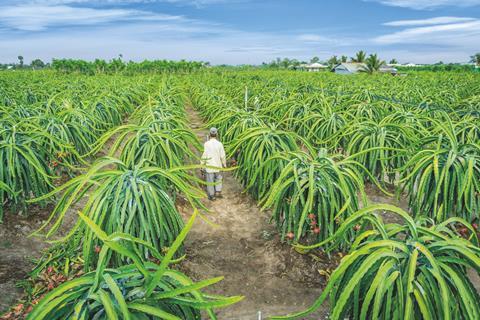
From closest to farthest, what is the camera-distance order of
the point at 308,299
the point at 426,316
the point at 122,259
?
the point at 426,316, the point at 122,259, the point at 308,299

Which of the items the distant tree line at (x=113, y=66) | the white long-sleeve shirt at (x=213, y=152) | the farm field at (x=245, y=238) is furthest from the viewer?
the distant tree line at (x=113, y=66)

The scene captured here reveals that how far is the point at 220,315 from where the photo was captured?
9.78 ft

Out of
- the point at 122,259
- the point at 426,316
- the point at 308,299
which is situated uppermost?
the point at 426,316

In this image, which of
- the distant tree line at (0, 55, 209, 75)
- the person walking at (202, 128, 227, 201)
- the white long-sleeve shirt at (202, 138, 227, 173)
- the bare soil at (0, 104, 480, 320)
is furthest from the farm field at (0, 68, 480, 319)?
the distant tree line at (0, 55, 209, 75)

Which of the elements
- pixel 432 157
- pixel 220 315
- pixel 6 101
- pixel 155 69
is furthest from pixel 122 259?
pixel 155 69

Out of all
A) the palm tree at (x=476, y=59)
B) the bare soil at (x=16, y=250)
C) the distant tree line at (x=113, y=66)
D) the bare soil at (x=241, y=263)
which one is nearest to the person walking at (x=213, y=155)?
the bare soil at (x=241, y=263)

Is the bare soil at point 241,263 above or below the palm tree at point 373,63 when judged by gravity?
below

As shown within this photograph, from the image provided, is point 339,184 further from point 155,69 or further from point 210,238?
point 155,69

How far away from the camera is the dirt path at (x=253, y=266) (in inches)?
125

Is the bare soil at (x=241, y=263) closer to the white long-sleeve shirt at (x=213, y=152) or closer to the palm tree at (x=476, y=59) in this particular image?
the white long-sleeve shirt at (x=213, y=152)

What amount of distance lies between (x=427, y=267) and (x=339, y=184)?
1649 millimetres

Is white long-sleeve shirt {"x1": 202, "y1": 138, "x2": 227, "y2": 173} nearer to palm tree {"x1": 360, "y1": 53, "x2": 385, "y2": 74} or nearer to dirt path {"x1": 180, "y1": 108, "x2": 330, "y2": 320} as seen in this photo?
dirt path {"x1": 180, "y1": 108, "x2": 330, "y2": 320}

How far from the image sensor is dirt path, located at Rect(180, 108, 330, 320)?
3166 millimetres

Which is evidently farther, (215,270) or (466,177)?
(215,270)
